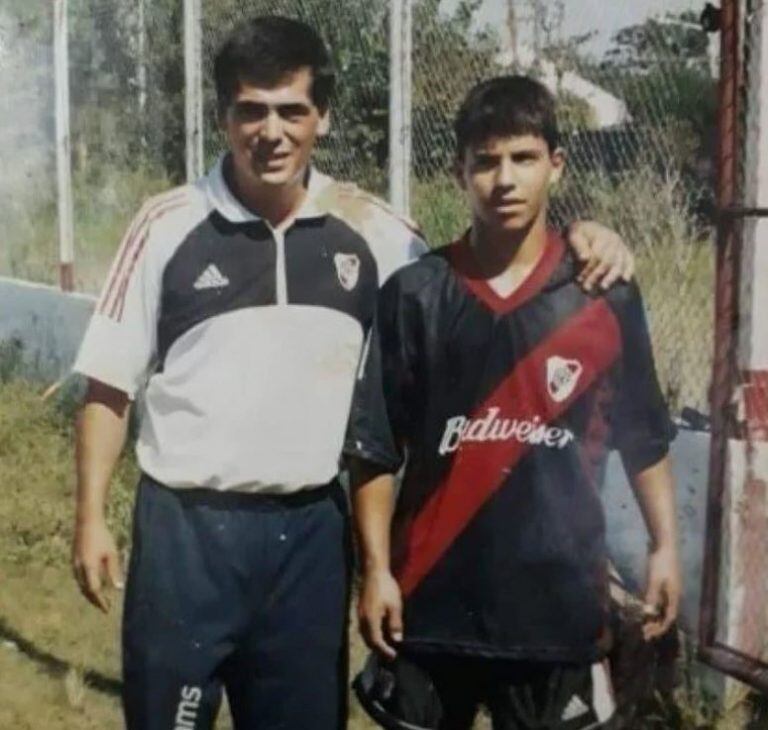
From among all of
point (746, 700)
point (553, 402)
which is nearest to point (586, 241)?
point (553, 402)

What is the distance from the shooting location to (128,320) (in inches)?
105

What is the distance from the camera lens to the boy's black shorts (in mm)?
2518

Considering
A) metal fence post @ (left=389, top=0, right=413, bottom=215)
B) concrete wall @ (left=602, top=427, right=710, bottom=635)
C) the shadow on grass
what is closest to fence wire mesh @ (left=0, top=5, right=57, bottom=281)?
the shadow on grass

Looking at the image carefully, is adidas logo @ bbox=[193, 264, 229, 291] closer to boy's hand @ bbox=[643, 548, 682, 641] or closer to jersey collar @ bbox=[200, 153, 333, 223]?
jersey collar @ bbox=[200, 153, 333, 223]

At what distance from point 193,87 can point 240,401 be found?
201cm

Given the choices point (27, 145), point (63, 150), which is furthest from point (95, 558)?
point (27, 145)

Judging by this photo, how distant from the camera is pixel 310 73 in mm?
2691

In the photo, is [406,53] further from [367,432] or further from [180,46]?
[367,432]

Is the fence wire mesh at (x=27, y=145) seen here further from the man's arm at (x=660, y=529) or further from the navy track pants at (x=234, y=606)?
the man's arm at (x=660, y=529)

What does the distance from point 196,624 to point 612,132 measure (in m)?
1.29

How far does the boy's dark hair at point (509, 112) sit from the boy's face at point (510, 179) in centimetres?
1

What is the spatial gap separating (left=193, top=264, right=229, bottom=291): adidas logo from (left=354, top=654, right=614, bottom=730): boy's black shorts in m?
0.59

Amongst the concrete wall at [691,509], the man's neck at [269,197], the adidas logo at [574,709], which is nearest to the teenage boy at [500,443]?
the adidas logo at [574,709]

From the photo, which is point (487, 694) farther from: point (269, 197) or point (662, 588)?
point (269, 197)
